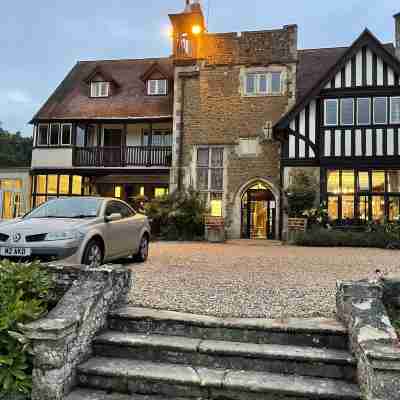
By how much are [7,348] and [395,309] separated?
3.49 meters

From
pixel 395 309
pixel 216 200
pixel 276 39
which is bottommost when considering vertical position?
pixel 395 309

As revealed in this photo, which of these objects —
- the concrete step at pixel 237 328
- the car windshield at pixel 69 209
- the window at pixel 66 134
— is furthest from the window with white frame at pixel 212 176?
the concrete step at pixel 237 328

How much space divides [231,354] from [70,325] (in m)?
1.32

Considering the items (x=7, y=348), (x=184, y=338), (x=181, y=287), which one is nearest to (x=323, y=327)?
(x=184, y=338)

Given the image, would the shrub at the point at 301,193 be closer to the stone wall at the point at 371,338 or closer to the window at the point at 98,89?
the stone wall at the point at 371,338

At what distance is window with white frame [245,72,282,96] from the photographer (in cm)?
1661

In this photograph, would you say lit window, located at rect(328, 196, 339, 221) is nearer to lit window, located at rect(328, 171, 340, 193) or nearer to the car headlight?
lit window, located at rect(328, 171, 340, 193)

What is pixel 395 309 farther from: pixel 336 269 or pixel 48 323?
pixel 336 269

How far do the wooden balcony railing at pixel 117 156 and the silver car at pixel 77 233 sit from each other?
11.2m

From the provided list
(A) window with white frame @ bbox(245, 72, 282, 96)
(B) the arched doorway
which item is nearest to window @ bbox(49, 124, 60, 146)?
(A) window with white frame @ bbox(245, 72, 282, 96)

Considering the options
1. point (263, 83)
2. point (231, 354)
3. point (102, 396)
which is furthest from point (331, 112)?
point (102, 396)

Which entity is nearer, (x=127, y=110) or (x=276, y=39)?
(x=276, y=39)

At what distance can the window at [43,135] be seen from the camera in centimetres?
1956

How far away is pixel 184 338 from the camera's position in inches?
136
